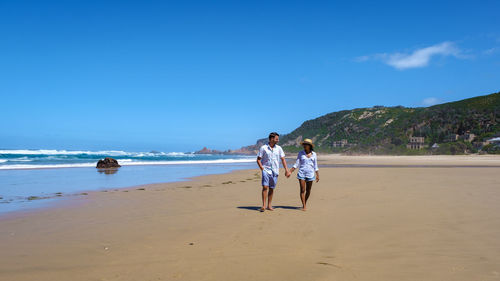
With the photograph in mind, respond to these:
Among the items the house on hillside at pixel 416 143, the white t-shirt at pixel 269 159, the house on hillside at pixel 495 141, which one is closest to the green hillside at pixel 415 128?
the house on hillside at pixel 416 143

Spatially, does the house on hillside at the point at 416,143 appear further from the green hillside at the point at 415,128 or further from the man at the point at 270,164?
the man at the point at 270,164

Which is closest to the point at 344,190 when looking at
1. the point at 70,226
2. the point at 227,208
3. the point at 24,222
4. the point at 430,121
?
the point at 227,208

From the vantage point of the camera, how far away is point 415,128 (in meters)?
74.2

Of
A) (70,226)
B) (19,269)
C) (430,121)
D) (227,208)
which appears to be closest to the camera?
(19,269)

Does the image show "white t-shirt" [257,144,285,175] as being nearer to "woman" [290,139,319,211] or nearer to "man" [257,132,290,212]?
"man" [257,132,290,212]

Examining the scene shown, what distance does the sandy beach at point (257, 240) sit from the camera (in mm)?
3631

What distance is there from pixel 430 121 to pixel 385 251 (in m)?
78.9

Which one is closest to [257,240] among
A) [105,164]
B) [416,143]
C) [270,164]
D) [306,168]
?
[270,164]

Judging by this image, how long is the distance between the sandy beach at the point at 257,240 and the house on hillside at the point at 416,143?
2477 inches

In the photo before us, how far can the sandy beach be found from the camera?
3.63m

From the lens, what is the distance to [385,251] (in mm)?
4262

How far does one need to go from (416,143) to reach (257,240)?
70.3 meters

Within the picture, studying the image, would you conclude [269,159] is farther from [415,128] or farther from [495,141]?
[415,128]

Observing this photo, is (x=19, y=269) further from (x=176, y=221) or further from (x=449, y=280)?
(x=449, y=280)
